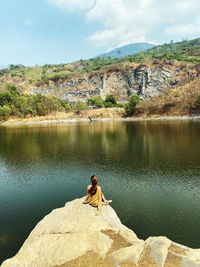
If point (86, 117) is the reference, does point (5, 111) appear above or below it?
above

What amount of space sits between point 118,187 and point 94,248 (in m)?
12.7

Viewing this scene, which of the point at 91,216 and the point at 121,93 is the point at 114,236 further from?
the point at 121,93

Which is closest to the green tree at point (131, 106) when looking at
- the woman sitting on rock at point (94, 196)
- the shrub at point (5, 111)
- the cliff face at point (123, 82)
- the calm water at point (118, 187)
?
the cliff face at point (123, 82)

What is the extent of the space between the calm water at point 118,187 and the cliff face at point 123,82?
12906cm

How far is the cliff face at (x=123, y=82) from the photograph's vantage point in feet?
Result: 510

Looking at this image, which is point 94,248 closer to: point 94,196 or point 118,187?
point 94,196

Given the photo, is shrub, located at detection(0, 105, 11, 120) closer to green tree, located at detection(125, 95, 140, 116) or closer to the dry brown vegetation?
green tree, located at detection(125, 95, 140, 116)

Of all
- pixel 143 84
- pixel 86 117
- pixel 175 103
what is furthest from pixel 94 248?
pixel 143 84

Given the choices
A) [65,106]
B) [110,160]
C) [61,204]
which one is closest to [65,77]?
[65,106]

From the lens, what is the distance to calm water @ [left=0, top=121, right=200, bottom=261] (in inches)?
580

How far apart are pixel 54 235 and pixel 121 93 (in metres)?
172

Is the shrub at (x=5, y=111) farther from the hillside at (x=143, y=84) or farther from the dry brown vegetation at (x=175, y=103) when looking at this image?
the dry brown vegetation at (x=175, y=103)

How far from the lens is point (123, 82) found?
578ft

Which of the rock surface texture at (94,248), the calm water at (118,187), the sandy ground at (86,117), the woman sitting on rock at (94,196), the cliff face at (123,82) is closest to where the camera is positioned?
the rock surface texture at (94,248)
